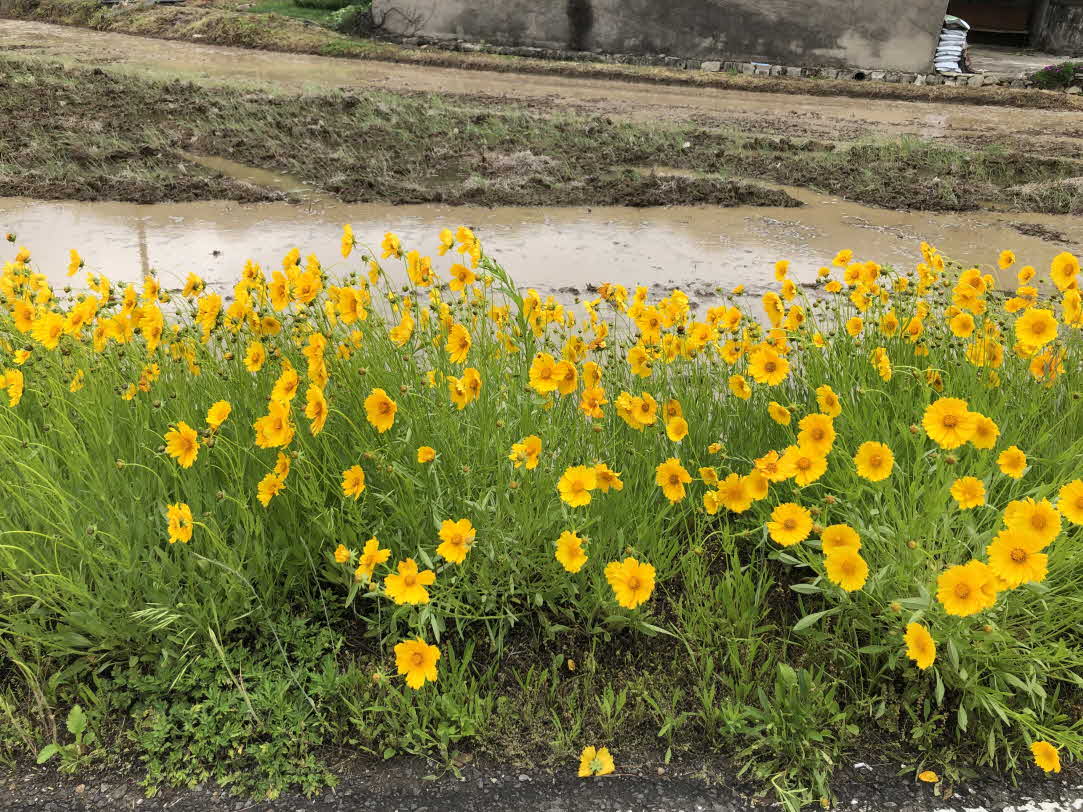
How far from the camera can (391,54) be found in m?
19.3

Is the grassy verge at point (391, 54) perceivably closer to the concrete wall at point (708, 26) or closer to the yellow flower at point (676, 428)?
the concrete wall at point (708, 26)

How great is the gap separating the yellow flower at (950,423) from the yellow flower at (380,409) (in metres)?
1.30

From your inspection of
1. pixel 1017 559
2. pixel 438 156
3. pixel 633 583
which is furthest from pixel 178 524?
pixel 438 156

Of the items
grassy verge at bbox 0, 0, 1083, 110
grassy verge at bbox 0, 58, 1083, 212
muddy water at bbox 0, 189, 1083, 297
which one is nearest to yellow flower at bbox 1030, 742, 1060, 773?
muddy water at bbox 0, 189, 1083, 297

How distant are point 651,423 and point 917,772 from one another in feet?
3.55

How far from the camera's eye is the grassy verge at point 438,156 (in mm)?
7637

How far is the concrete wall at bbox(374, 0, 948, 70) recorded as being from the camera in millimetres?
17875

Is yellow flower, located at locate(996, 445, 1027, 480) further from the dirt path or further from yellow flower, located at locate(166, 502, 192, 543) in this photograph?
the dirt path

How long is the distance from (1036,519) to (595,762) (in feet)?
3.57

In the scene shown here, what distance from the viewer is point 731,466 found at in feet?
8.56

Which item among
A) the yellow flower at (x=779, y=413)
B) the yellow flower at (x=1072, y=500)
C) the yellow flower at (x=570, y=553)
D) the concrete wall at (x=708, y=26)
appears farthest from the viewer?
the concrete wall at (x=708, y=26)

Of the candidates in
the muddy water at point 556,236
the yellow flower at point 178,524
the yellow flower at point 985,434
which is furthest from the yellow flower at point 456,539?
the muddy water at point 556,236

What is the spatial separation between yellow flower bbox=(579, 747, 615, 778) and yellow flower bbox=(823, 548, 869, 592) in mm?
662

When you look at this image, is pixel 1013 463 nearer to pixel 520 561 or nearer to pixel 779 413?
pixel 779 413
